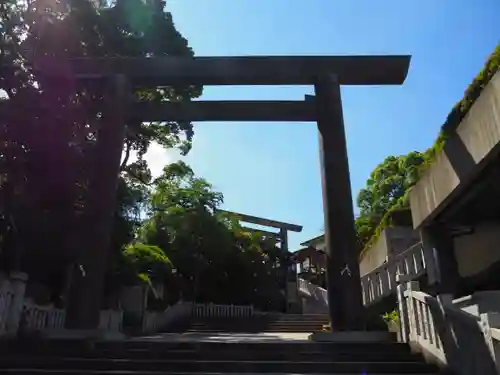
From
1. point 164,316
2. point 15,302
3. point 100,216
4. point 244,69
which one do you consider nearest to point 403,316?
point 100,216

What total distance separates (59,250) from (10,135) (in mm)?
2055

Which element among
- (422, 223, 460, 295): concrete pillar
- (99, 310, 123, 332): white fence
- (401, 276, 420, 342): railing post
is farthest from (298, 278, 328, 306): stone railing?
(401, 276, 420, 342): railing post

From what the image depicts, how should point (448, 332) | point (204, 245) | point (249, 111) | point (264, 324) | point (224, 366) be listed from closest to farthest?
point (448, 332)
point (224, 366)
point (249, 111)
point (264, 324)
point (204, 245)

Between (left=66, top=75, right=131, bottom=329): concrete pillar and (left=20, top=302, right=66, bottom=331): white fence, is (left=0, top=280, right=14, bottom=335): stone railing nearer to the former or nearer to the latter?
(left=20, top=302, right=66, bottom=331): white fence

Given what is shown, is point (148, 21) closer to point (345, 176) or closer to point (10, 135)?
point (10, 135)

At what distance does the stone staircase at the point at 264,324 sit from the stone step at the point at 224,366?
771 cm

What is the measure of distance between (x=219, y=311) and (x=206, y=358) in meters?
12.4

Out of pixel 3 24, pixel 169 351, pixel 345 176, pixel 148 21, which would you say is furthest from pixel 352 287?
pixel 148 21

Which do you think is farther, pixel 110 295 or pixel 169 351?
pixel 110 295

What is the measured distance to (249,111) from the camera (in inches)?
326

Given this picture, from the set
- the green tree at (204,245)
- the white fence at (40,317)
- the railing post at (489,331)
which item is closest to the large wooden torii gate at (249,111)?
the white fence at (40,317)

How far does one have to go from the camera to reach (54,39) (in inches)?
348

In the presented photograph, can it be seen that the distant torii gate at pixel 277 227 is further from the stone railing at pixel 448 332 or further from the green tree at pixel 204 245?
the stone railing at pixel 448 332

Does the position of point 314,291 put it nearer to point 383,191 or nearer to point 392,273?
point 383,191
